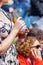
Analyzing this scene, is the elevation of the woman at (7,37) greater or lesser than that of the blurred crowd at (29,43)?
greater

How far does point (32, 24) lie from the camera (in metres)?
2.96

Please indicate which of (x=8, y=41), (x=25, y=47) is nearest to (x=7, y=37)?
(x=8, y=41)

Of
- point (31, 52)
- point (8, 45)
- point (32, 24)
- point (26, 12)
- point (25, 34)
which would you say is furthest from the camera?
point (26, 12)

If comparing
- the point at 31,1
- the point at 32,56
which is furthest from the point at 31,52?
the point at 31,1

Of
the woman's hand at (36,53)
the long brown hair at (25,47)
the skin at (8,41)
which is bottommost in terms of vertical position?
the woman's hand at (36,53)

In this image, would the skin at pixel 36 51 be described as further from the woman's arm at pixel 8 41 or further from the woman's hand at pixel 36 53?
the woman's arm at pixel 8 41

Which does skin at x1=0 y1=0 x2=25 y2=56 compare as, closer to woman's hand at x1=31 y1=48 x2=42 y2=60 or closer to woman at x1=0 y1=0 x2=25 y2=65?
woman at x1=0 y1=0 x2=25 y2=65

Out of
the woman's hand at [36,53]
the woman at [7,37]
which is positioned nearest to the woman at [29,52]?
the woman's hand at [36,53]

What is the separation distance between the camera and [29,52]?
182 centimetres

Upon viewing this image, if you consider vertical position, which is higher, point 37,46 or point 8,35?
point 8,35

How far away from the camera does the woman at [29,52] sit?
5.97ft

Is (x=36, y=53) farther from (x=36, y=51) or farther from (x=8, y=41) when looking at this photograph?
(x=8, y=41)

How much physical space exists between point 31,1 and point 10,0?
42 centimetres

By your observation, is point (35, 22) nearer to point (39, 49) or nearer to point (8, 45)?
point (39, 49)
